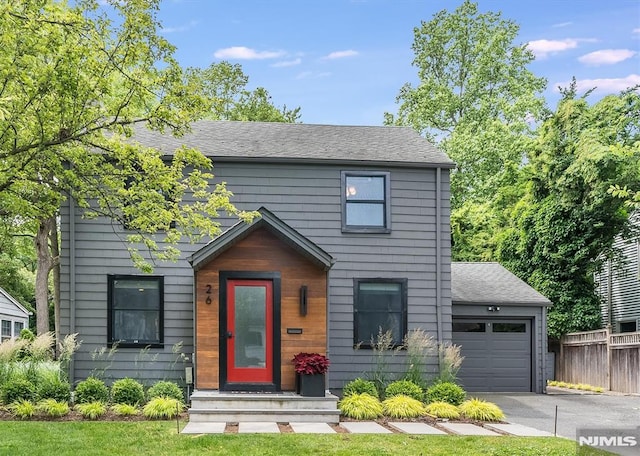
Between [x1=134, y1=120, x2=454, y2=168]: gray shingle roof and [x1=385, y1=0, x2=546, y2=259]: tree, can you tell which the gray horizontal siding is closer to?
[x1=134, y1=120, x2=454, y2=168]: gray shingle roof

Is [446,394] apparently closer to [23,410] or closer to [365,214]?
[365,214]

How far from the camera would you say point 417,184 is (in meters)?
13.5

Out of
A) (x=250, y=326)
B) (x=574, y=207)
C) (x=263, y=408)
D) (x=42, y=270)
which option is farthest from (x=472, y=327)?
(x=42, y=270)

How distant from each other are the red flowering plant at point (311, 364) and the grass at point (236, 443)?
231cm

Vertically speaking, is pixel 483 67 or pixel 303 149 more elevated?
pixel 483 67

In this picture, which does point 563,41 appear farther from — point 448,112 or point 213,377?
point 213,377

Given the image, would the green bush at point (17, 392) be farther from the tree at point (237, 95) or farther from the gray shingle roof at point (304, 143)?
the tree at point (237, 95)

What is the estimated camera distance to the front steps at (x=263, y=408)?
10359 mm

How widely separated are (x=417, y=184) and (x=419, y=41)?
2179 centimetres

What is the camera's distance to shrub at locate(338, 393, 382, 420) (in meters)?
10.8

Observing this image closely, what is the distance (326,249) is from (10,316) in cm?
1836

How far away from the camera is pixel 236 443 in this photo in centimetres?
810

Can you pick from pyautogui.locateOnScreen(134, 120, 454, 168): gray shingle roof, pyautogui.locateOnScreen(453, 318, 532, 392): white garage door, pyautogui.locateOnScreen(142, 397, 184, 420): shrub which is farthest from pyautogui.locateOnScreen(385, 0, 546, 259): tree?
pyautogui.locateOnScreen(142, 397, 184, 420): shrub

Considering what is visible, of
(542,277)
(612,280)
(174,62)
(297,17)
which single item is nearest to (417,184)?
(174,62)
